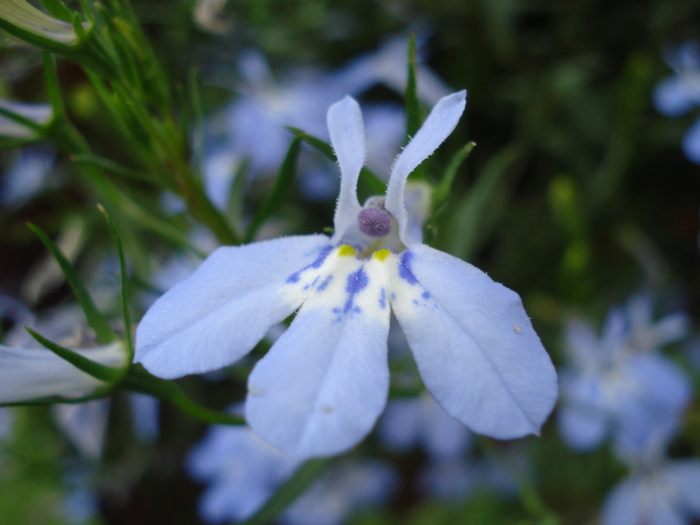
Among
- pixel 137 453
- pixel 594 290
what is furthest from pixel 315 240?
pixel 137 453

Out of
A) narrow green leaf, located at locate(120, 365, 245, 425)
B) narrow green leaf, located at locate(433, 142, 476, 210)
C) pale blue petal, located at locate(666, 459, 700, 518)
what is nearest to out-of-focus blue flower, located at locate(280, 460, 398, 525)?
pale blue petal, located at locate(666, 459, 700, 518)

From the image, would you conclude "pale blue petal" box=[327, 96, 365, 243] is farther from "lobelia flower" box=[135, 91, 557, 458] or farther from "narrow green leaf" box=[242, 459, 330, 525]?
"narrow green leaf" box=[242, 459, 330, 525]

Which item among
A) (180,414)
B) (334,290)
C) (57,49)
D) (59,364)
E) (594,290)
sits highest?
(57,49)

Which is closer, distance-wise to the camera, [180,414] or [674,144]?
[674,144]

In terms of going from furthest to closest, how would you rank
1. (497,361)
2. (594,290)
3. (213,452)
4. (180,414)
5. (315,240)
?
1. (180,414)
2. (594,290)
3. (213,452)
4. (315,240)
5. (497,361)

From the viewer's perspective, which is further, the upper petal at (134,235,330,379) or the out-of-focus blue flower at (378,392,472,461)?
the out-of-focus blue flower at (378,392,472,461)

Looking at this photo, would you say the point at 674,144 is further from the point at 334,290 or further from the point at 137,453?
the point at 137,453
